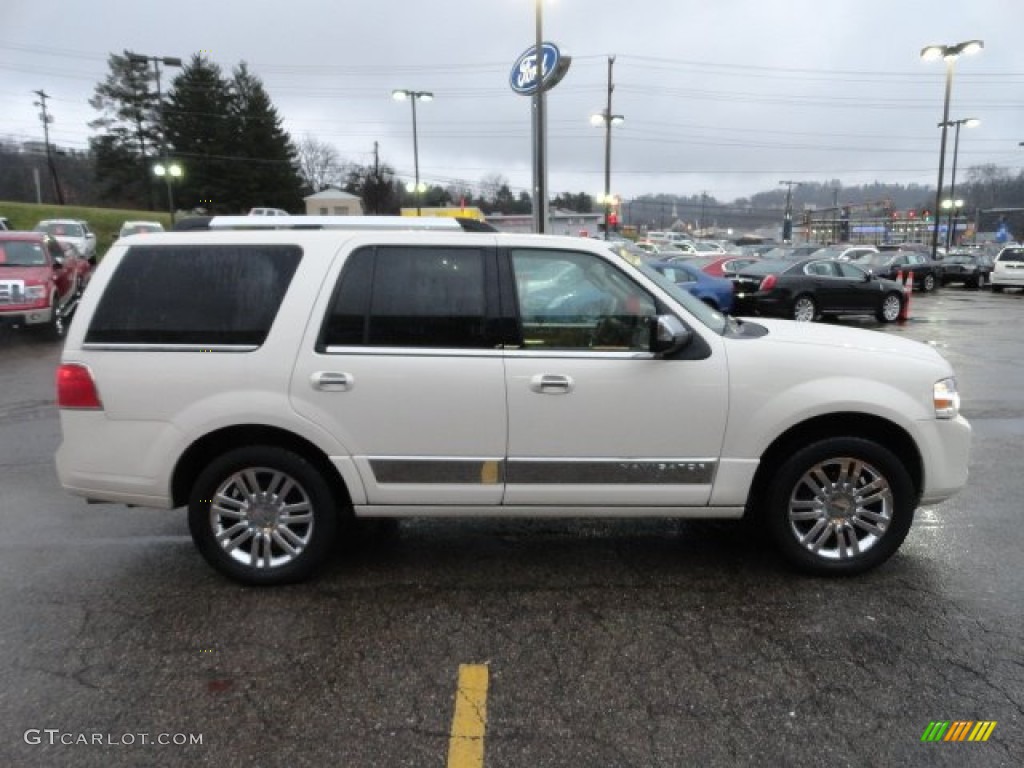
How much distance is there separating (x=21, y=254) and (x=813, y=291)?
16.1 meters

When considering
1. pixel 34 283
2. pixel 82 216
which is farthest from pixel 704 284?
pixel 82 216

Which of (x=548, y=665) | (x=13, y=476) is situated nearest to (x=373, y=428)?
(x=548, y=665)

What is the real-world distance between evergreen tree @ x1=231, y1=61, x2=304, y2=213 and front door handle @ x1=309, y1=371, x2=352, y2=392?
65409 mm

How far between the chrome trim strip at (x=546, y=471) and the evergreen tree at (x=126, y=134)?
2933 inches

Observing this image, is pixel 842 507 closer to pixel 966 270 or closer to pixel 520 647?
pixel 520 647

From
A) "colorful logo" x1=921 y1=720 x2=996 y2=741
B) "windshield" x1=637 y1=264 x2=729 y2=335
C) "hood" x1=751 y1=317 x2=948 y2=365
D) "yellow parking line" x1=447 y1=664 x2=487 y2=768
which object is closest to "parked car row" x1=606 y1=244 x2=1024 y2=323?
"hood" x1=751 y1=317 x2=948 y2=365

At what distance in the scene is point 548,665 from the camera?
3127 millimetres

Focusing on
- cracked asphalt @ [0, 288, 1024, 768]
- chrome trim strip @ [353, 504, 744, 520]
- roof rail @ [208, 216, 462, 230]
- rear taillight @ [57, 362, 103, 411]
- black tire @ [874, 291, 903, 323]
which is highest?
roof rail @ [208, 216, 462, 230]

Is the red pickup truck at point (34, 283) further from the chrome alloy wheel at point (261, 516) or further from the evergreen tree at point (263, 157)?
the evergreen tree at point (263, 157)

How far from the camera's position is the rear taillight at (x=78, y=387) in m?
3.68

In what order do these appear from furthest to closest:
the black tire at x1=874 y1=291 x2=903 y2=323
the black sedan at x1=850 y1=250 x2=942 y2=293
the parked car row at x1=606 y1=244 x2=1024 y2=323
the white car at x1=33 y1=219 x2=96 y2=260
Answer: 1. the white car at x1=33 y1=219 x2=96 y2=260
2. the black sedan at x1=850 y1=250 x2=942 y2=293
3. the black tire at x1=874 y1=291 x2=903 y2=323
4. the parked car row at x1=606 y1=244 x2=1024 y2=323

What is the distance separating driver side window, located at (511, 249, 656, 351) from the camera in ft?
12.2

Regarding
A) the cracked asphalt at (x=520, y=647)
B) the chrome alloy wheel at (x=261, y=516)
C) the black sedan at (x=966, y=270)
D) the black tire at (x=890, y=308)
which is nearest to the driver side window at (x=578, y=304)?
the cracked asphalt at (x=520, y=647)

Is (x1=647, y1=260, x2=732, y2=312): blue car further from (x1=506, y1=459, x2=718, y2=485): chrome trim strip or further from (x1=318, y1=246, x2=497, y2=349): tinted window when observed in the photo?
(x1=318, y1=246, x2=497, y2=349): tinted window
